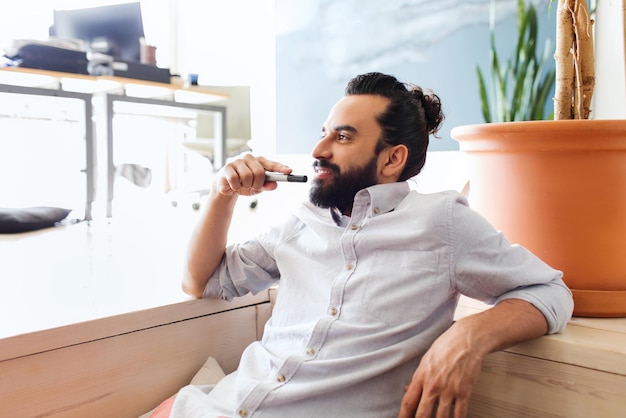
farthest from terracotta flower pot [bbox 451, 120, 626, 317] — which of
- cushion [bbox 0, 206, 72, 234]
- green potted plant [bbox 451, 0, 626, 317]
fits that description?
cushion [bbox 0, 206, 72, 234]

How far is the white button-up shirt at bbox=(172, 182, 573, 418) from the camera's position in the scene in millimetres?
861

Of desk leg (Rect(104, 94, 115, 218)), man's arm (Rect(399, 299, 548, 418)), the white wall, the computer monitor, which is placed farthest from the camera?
the computer monitor

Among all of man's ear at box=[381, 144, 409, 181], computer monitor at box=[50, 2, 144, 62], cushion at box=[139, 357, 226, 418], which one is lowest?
cushion at box=[139, 357, 226, 418]

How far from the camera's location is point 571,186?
3.23ft

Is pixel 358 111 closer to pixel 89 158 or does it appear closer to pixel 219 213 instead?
pixel 219 213

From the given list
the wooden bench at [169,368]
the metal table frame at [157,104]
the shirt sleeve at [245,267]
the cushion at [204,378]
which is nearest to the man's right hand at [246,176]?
the shirt sleeve at [245,267]

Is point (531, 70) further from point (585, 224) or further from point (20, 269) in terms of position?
point (20, 269)

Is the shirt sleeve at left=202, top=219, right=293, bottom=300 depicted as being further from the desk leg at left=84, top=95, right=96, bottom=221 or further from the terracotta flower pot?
the desk leg at left=84, top=95, right=96, bottom=221

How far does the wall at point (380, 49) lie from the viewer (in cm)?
205

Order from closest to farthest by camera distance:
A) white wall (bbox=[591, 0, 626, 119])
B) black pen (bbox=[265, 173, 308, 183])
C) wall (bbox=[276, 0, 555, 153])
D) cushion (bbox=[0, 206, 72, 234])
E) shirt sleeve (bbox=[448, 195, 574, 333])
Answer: shirt sleeve (bbox=[448, 195, 574, 333]) < black pen (bbox=[265, 173, 308, 183]) < white wall (bbox=[591, 0, 626, 119]) < wall (bbox=[276, 0, 555, 153]) < cushion (bbox=[0, 206, 72, 234])

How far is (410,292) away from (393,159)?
0.29m

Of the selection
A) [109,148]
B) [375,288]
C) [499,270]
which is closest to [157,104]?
[109,148]

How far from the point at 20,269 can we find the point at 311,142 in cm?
141

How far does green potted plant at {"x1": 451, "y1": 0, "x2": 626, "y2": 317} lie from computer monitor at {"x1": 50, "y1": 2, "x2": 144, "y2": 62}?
143 inches
